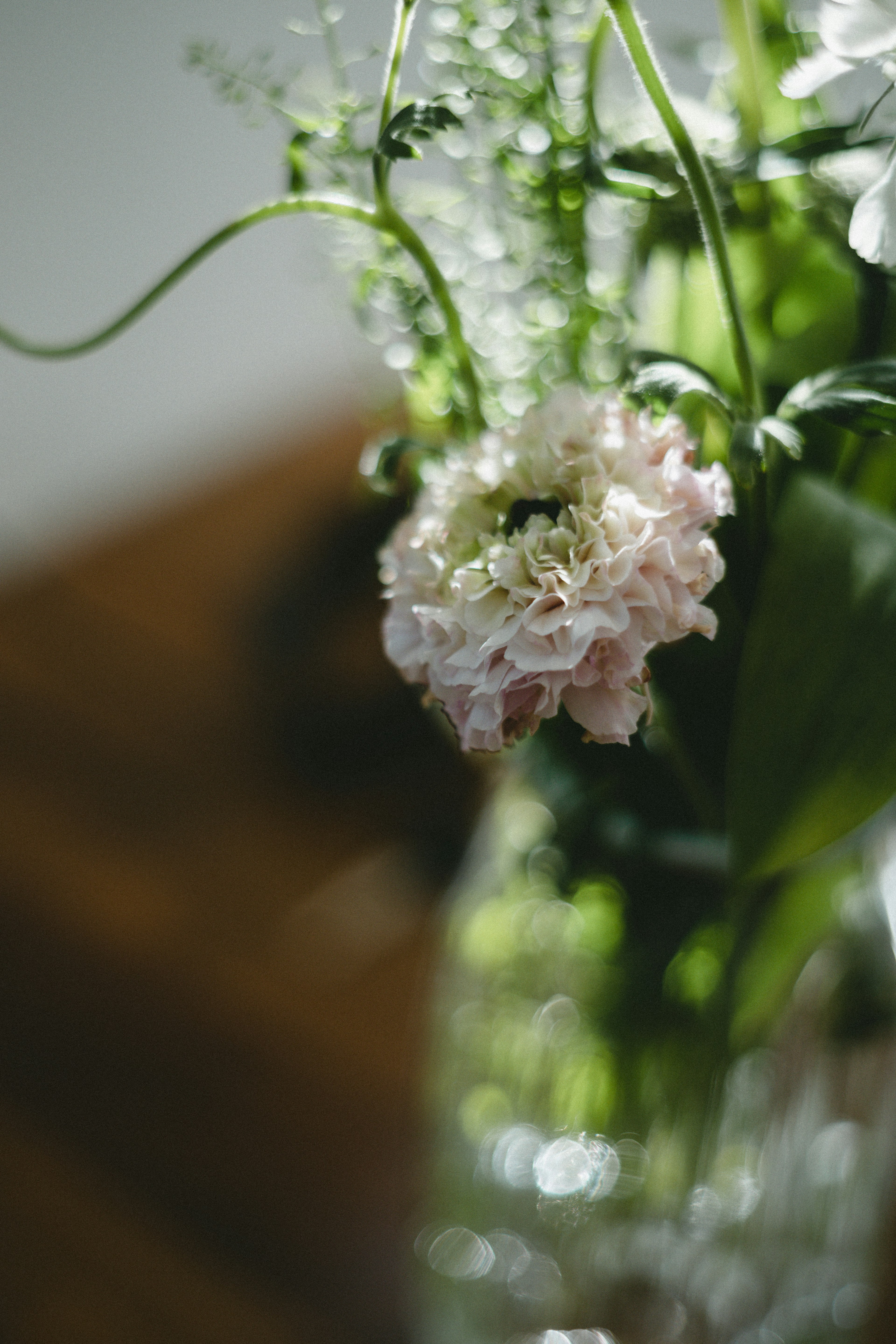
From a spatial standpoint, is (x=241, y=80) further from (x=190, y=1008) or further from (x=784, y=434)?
(x=190, y=1008)

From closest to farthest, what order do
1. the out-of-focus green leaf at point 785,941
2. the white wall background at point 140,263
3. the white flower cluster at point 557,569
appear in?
the white flower cluster at point 557,569 → the out-of-focus green leaf at point 785,941 → the white wall background at point 140,263

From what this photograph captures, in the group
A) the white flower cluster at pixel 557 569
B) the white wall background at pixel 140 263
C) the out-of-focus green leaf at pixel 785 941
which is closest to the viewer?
the white flower cluster at pixel 557 569

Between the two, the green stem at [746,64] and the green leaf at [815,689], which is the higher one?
the green stem at [746,64]

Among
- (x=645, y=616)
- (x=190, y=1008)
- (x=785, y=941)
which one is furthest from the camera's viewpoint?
(x=190, y=1008)

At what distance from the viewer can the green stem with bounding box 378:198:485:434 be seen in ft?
Result: 0.71

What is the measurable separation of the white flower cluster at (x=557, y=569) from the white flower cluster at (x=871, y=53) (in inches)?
1.8

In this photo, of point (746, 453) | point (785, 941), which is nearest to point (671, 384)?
point (746, 453)

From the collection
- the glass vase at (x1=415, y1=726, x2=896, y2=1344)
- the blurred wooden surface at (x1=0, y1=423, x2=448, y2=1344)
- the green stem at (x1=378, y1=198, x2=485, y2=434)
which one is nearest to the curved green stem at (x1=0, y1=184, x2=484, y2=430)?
the green stem at (x1=378, y1=198, x2=485, y2=434)

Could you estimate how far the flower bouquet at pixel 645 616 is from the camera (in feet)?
0.65

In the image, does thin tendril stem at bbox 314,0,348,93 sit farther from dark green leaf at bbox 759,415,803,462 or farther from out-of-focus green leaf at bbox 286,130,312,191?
dark green leaf at bbox 759,415,803,462

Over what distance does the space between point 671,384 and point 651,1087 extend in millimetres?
228

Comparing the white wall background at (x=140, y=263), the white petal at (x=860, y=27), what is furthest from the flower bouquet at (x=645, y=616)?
the white wall background at (x=140, y=263)

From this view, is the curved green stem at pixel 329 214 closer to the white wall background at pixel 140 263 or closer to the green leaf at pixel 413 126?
the green leaf at pixel 413 126

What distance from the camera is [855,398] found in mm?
207
